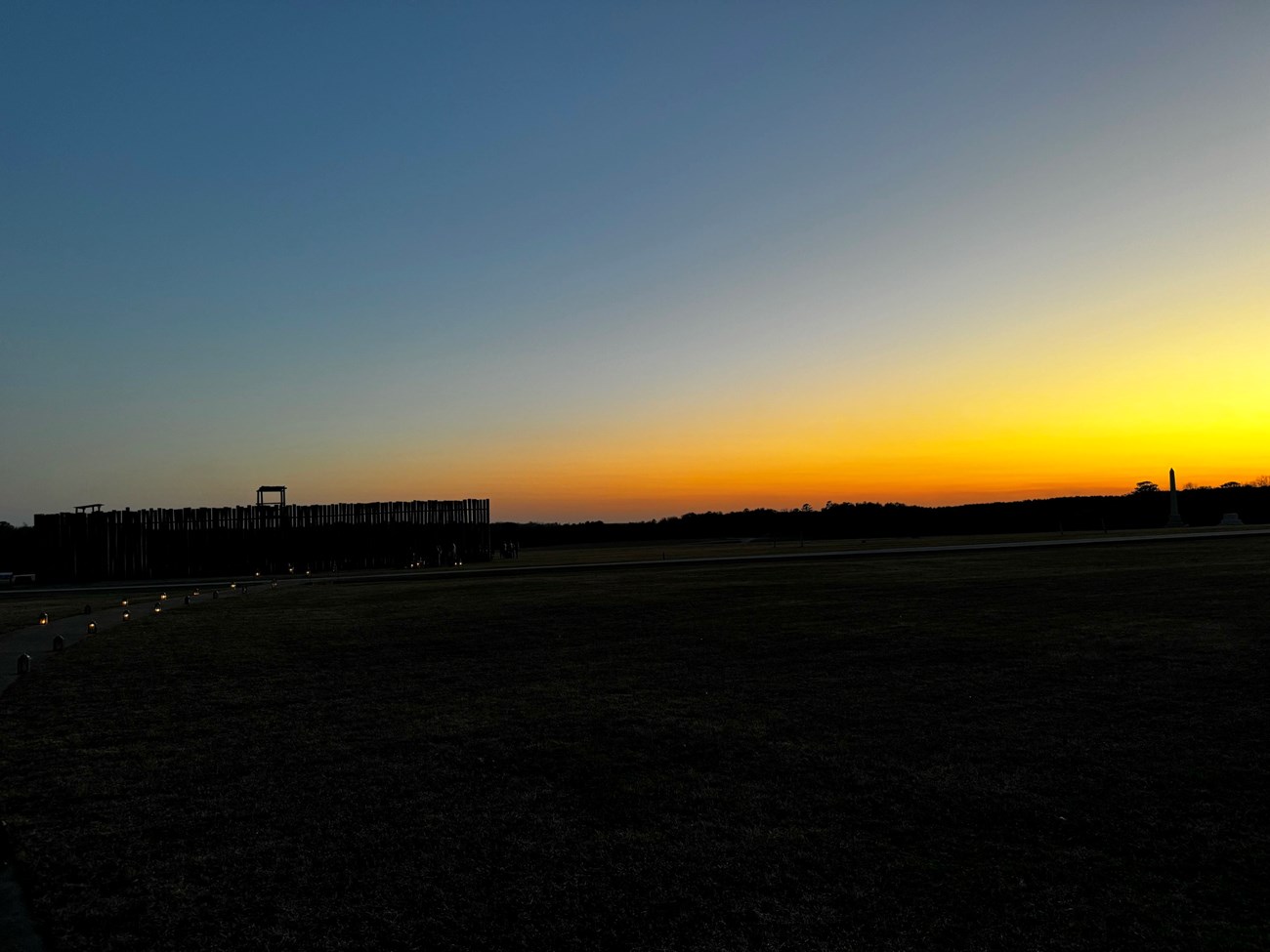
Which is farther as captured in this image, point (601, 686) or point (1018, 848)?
point (601, 686)

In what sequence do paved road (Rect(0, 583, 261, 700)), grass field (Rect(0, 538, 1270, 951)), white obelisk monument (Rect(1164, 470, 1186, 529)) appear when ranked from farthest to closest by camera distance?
white obelisk monument (Rect(1164, 470, 1186, 529)) → paved road (Rect(0, 583, 261, 700)) → grass field (Rect(0, 538, 1270, 951))

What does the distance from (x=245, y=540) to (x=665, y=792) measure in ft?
119

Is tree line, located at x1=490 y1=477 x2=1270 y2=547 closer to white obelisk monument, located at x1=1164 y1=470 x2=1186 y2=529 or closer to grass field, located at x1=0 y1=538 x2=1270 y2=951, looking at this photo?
white obelisk monument, located at x1=1164 y1=470 x2=1186 y2=529

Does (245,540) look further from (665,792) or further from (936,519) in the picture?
(936,519)

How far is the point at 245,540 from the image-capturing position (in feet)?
123

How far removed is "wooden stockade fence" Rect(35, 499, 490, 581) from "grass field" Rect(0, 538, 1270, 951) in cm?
2693

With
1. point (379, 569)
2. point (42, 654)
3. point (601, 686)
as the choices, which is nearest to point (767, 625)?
point (601, 686)

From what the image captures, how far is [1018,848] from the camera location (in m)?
4.62

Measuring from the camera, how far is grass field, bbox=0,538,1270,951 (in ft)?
12.9

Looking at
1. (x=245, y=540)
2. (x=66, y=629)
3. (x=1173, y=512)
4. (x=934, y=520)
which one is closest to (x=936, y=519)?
(x=934, y=520)

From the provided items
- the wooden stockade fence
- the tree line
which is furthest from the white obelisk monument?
the wooden stockade fence

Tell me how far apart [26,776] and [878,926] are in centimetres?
604

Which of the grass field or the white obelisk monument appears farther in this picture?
the white obelisk monument

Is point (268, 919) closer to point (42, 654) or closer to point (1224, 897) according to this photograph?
point (1224, 897)
